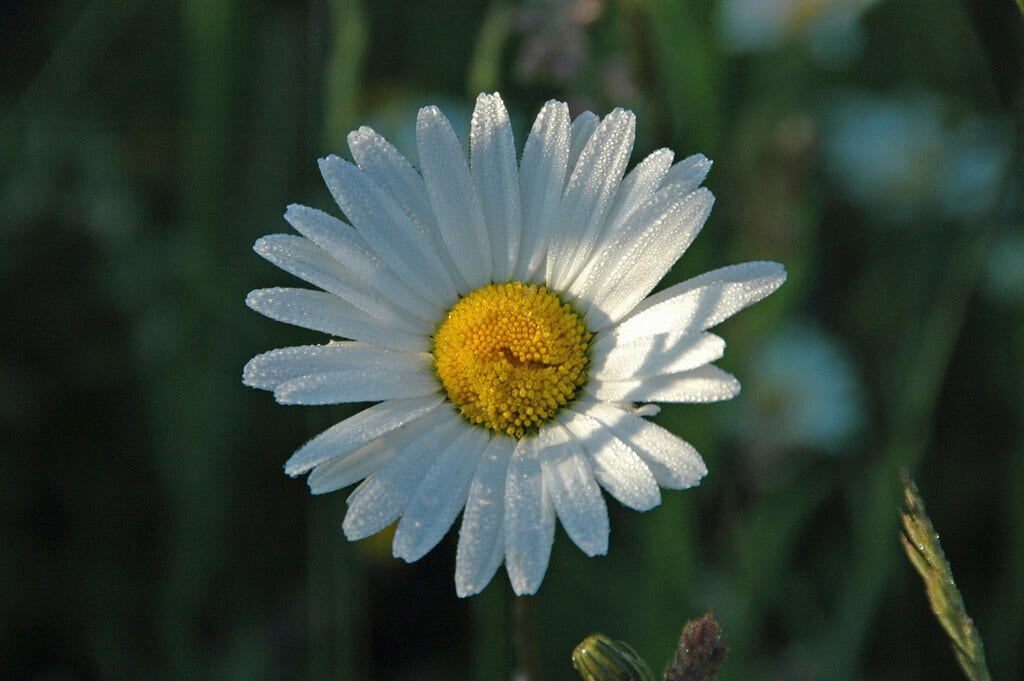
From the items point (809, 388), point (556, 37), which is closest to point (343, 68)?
point (556, 37)

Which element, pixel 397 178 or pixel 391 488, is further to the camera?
pixel 397 178

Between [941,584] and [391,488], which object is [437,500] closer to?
[391,488]

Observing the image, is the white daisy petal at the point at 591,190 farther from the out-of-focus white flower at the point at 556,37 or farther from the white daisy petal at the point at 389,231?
the out-of-focus white flower at the point at 556,37

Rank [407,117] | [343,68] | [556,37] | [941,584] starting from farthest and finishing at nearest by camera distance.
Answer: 1. [407,117]
2. [343,68]
3. [556,37]
4. [941,584]

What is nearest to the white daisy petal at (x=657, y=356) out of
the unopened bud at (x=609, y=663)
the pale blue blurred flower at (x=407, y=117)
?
the unopened bud at (x=609, y=663)

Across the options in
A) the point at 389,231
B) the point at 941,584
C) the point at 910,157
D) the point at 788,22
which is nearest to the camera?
the point at 941,584

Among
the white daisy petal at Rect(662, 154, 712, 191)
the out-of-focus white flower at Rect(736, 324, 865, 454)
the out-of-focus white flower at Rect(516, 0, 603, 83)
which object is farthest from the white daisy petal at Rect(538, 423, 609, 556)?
the out-of-focus white flower at Rect(736, 324, 865, 454)

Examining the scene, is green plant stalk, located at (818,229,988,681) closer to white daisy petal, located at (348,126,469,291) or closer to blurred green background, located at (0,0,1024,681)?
blurred green background, located at (0,0,1024,681)

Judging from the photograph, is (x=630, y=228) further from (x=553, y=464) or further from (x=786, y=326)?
(x=786, y=326)

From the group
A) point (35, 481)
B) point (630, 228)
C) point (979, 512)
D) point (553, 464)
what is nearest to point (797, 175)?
point (979, 512)
